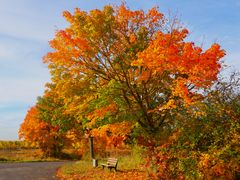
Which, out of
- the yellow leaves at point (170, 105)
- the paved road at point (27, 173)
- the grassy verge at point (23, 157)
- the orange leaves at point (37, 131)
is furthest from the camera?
the orange leaves at point (37, 131)

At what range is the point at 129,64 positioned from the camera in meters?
22.6

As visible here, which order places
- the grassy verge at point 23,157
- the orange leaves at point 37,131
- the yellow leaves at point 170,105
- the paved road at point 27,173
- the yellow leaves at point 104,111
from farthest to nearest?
the orange leaves at point 37,131, the grassy verge at point 23,157, the paved road at point 27,173, the yellow leaves at point 104,111, the yellow leaves at point 170,105

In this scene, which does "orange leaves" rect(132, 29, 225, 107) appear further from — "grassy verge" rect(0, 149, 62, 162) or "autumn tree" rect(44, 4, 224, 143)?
"grassy verge" rect(0, 149, 62, 162)

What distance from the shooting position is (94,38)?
73.3 ft

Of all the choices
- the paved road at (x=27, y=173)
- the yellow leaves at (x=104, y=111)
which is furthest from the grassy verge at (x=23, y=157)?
the yellow leaves at (x=104, y=111)

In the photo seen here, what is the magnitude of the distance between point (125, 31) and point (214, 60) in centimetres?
565

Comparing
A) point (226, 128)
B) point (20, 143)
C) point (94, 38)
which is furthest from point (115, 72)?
point (20, 143)

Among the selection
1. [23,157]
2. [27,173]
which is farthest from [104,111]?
[23,157]

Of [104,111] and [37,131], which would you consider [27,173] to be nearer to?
[104,111]

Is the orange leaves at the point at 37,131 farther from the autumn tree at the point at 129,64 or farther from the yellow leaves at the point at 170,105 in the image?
the yellow leaves at the point at 170,105

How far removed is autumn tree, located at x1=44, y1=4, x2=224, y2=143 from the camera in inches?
→ 836

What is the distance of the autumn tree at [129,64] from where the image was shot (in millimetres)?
21234

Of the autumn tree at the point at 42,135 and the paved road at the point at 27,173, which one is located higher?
the autumn tree at the point at 42,135

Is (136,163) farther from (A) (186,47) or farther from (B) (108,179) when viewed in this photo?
(A) (186,47)
